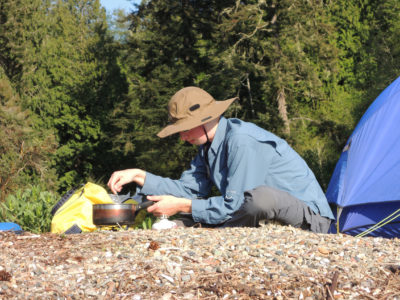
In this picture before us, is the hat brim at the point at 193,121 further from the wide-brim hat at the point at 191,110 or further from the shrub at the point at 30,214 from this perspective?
the shrub at the point at 30,214

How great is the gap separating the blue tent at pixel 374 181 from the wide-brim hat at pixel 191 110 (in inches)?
68.3

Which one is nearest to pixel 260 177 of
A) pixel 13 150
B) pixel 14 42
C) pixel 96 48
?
pixel 13 150

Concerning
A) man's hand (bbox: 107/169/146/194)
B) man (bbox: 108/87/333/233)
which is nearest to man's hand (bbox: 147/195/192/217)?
man (bbox: 108/87/333/233)

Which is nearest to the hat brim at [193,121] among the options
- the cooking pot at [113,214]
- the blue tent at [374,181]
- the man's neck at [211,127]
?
the man's neck at [211,127]

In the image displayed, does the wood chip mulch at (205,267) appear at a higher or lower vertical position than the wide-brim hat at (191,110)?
lower

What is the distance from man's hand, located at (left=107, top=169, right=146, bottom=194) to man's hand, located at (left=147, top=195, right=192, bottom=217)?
43 cm

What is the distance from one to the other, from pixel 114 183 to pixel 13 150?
711 centimetres

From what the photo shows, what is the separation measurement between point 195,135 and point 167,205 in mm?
653

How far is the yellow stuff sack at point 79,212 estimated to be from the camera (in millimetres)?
3873

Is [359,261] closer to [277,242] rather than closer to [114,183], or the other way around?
[277,242]

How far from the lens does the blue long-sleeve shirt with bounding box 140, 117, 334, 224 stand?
3408mm

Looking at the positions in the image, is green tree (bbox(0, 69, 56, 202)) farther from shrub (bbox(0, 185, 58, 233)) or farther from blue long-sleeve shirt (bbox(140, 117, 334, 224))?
blue long-sleeve shirt (bbox(140, 117, 334, 224))

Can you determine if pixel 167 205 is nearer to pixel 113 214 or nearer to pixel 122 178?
pixel 113 214

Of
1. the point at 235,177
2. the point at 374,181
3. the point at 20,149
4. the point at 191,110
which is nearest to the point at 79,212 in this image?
the point at 191,110
